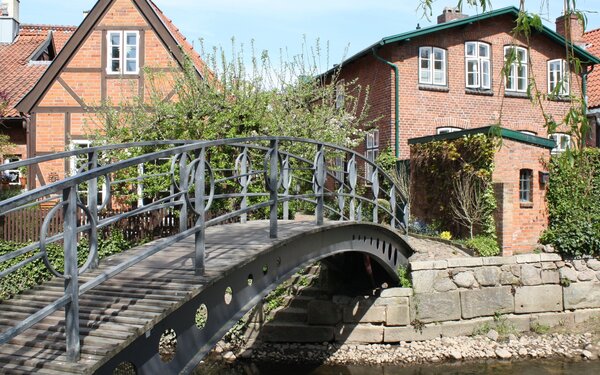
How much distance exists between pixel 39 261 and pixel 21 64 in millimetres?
10473

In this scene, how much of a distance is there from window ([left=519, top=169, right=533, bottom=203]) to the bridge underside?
821 cm

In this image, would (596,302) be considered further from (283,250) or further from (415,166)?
(283,250)

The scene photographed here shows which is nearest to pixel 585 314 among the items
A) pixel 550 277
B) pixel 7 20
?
pixel 550 277

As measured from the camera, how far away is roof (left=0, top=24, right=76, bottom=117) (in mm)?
18641

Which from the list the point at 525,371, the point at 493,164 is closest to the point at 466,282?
the point at 525,371

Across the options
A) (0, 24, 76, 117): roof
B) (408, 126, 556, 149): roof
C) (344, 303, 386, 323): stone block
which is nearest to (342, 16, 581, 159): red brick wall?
(408, 126, 556, 149): roof

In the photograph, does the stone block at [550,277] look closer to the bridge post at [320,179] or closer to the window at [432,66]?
the bridge post at [320,179]

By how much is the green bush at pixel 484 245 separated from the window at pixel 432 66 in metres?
6.61

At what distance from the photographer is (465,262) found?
474 inches

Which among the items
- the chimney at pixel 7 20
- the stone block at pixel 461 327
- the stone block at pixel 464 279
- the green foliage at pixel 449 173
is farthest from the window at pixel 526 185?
the chimney at pixel 7 20

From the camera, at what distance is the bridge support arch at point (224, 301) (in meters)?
3.99

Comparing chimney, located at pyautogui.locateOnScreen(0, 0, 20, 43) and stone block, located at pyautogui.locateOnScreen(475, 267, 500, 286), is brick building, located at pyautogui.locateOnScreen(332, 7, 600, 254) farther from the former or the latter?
chimney, located at pyautogui.locateOnScreen(0, 0, 20, 43)

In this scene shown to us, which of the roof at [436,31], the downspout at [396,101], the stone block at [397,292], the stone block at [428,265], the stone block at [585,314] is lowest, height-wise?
the stone block at [585,314]

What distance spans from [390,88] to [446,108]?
1972 millimetres
